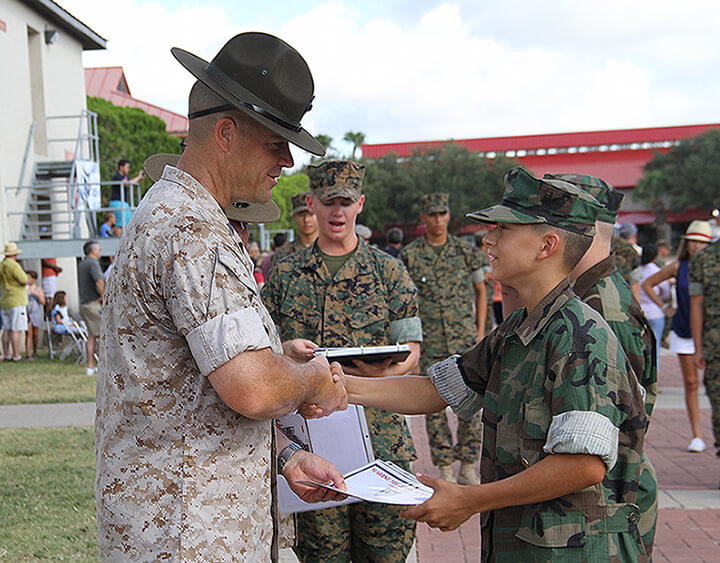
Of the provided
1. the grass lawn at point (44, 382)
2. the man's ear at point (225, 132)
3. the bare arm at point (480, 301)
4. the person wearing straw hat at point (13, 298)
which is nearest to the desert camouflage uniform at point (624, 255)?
the bare arm at point (480, 301)

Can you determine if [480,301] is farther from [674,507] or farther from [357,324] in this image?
[357,324]

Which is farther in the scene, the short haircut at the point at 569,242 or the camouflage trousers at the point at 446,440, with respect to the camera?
the camouflage trousers at the point at 446,440

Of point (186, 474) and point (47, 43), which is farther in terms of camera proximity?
point (47, 43)

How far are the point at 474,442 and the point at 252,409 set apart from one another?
466 centimetres

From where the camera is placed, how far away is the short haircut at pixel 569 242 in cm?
219

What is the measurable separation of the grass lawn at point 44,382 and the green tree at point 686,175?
43.3 metres

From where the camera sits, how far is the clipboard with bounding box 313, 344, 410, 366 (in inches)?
109

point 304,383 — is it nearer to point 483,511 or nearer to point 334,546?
point 483,511

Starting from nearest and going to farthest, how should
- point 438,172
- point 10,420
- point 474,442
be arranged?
1. point 474,442
2. point 10,420
3. point 438,172

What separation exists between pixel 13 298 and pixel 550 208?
12.3 metres

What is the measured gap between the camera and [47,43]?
1702 centimetres

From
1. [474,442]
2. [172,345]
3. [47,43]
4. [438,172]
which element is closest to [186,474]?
[172,345]

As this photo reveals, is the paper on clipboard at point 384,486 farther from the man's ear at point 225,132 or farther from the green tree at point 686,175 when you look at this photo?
the green tree at point 686,175

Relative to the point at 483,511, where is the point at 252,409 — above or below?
above
